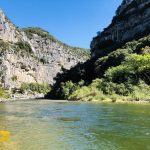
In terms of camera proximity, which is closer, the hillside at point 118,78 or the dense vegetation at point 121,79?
the dense vegetation at point 121,79

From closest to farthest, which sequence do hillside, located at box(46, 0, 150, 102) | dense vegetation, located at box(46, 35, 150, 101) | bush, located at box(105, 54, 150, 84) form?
dense vegetation, located at box(46, 35, 150, 101) < hillside, located at box(46, 0, 150, 102) < bush, located at box(105, 54, 150, 84)

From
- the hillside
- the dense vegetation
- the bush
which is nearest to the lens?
the dense vegetation

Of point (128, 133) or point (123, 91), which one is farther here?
point (123, 91)

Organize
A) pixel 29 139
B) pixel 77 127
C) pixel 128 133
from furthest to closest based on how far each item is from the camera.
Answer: pixel 77 127
pixel 128 133
pixel 29 139

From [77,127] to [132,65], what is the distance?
9175 centimetres

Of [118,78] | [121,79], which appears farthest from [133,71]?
[118,78]

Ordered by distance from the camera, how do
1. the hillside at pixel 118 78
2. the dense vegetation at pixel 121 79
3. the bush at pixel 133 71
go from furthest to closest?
1. the bush at pixel 133 71
2. the hillside at pixel 118 78
3. the dense vegetation at pixel 121 79

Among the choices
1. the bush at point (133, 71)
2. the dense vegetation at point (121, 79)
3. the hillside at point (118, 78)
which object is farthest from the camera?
the bush at point (133, 71)

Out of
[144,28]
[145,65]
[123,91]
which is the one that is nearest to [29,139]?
[123,91]

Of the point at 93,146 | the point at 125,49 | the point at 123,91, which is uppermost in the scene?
the point at 125,49

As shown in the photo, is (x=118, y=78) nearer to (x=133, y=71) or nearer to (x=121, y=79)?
(x=121, y=79)

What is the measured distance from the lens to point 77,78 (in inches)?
7003

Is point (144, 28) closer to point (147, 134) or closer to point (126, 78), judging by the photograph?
point (126, 78)

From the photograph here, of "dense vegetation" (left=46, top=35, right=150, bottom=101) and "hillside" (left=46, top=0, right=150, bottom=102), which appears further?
"hillside" (left=46, top=0, right=150, bottom=102)
